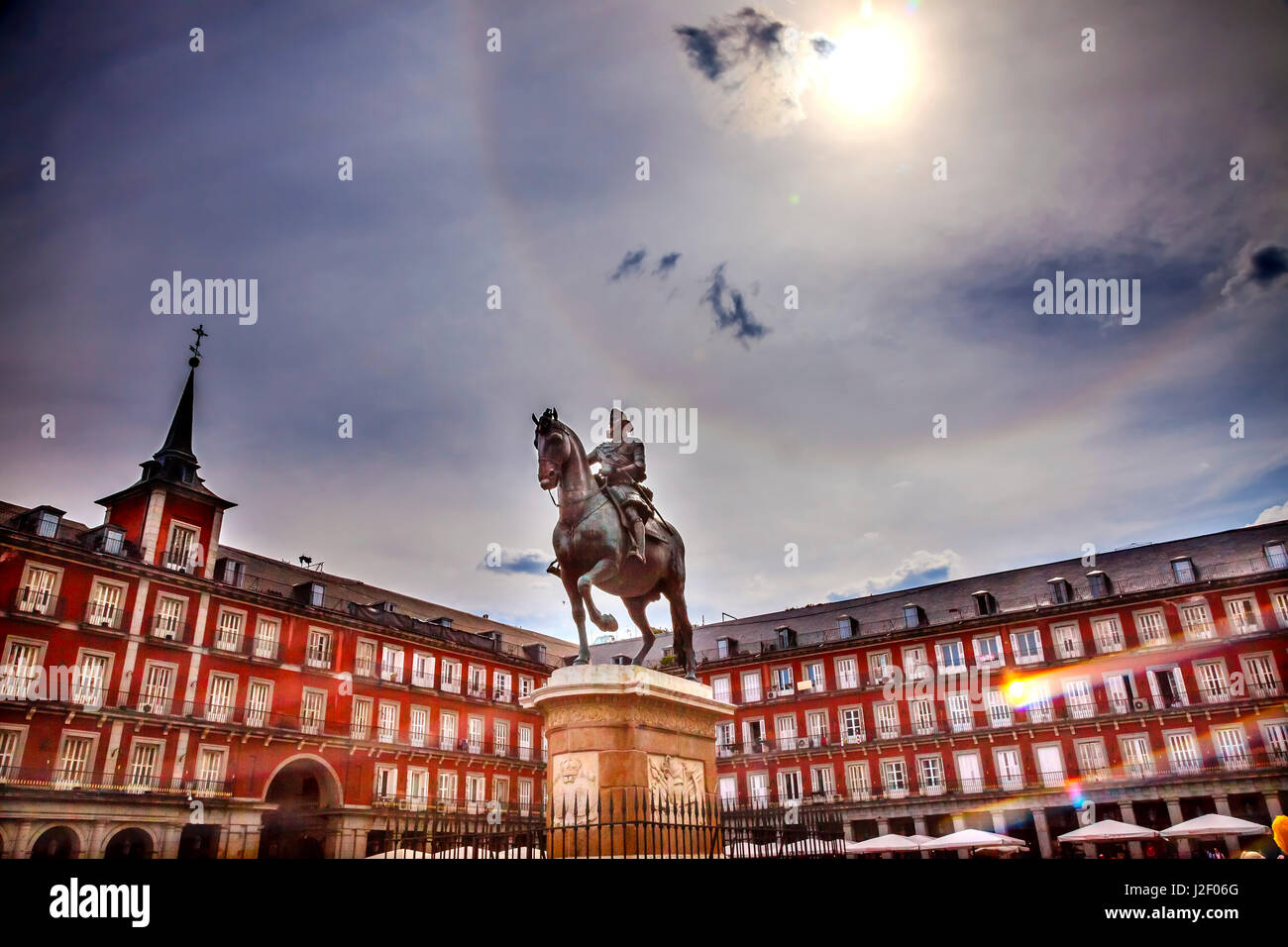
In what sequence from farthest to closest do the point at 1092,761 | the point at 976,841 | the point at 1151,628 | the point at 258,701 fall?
the point at 1151,628
the point at 1092,761
the point at 258,701
the point at 976,841

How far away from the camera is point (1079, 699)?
131ft

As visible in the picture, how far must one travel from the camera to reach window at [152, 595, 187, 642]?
3347cm

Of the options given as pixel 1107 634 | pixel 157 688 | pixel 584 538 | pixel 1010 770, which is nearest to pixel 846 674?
pixel 1010 770

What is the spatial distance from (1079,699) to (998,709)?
384 centimetres

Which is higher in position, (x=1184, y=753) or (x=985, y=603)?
(x=985, y=603)

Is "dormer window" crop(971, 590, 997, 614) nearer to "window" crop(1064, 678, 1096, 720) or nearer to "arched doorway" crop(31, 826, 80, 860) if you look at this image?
"window" crop(1064, 678, 1096, 720)

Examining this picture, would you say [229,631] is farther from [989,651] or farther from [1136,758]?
[1136,758]

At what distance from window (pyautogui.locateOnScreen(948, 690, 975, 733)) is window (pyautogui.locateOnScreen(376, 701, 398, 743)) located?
2921 cm

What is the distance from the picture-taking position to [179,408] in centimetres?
3997

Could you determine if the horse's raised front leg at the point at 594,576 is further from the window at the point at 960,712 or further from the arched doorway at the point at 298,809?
the window at the point at 960,712

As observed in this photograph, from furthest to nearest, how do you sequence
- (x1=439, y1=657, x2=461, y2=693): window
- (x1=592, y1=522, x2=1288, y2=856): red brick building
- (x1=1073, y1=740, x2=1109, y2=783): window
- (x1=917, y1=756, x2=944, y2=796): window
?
(x1=439, y1=657, x2=461, y2=693): window < (x1=917, y1=756, x2=944, y2=796): window < (x1=1073, y1=740, x2=1109, y2=783): window < (x1=592, y1=522, x2=1288, y2=856): red brick building

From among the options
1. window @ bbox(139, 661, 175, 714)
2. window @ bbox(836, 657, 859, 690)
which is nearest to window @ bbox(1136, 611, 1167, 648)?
window @ bbox(836, 657, 859, 690)
